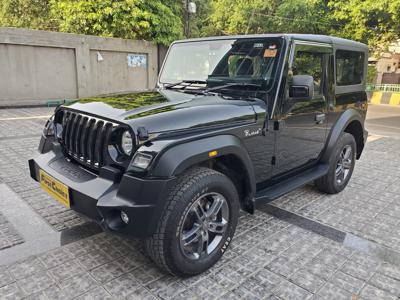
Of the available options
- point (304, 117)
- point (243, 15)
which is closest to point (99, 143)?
point (304, 117)

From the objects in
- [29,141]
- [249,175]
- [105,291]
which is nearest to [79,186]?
[105,291]

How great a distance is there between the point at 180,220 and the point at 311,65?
7.49ft

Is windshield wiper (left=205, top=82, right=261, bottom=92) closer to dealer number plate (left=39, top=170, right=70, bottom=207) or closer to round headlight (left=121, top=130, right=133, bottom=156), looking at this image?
round headlight (left=121, top=130, right=133, bottom=156)

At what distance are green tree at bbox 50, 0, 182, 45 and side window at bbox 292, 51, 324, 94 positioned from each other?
37.3 ft

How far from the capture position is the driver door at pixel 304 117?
3170 millimetres

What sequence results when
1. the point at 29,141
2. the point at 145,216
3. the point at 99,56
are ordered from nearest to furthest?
1. the point at 145,216
2. the point at 29,141
3. the point at 99,56

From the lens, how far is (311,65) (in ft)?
11.4

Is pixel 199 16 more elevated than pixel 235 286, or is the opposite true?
pixel 199 16

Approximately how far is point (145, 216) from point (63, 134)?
130 cm

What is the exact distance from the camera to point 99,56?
41.2 feet

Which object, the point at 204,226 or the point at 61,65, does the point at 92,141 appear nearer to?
the point at 204,226

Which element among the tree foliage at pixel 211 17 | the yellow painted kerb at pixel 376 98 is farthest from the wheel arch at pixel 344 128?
the yellow painted kerb at pixel 376 98

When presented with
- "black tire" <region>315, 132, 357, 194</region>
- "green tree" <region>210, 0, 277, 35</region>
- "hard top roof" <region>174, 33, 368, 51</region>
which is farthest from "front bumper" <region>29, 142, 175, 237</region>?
"green tree" <region>210, 0, 277, 35</region>

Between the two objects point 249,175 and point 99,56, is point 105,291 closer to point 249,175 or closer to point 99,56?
point 249,175
